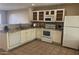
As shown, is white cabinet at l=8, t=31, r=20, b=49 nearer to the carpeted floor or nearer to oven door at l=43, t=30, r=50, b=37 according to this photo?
the carpeted floor

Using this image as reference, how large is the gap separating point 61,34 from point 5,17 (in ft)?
3.41

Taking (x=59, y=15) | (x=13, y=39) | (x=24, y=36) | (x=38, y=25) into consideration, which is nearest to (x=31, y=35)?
(x=24, y=36)

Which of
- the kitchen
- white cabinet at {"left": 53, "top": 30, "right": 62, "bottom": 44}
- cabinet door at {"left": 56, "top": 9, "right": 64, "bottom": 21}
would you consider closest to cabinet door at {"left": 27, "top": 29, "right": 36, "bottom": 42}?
the kitchen

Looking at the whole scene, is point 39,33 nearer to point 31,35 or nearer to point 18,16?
point 31,35

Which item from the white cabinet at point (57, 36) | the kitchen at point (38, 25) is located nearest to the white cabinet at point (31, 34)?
the kitchen at point (38, 25)

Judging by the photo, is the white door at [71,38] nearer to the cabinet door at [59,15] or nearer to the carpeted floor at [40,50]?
the carpeted floor at [40,50]

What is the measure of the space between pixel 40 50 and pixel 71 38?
0.64m

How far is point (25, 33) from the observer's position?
1635 mm

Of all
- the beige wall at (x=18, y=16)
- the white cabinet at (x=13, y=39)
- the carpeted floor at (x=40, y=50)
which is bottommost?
the carpeted floor at (x=40, y=50)

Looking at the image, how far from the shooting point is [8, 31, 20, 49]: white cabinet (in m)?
1.44

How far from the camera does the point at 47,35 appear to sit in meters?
1.67

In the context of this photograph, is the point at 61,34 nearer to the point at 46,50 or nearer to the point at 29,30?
the point at 46,50

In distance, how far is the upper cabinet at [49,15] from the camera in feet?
4.83
